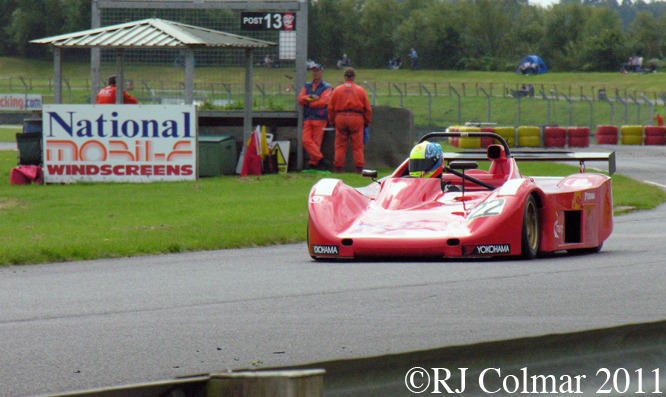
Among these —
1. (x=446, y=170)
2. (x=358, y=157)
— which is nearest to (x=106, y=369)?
(x=446, y=170)

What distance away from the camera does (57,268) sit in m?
7.79

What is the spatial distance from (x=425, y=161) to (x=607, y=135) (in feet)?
96.0

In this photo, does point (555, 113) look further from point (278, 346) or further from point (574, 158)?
point (278, 346)

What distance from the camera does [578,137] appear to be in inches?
1308

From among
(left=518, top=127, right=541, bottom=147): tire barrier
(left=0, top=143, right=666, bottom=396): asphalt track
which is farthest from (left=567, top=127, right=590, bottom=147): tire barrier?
(left=0, top=143, right=666, bottom=396): asphalt track

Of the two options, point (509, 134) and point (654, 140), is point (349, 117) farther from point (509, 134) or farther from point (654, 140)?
point (654, 140)

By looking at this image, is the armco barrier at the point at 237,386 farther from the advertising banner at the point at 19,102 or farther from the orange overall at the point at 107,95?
the advertising banner at the point at 19,102

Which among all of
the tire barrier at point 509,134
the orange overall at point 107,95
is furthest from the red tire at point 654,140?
the orange overall at point 107,95

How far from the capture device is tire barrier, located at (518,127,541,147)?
1305 inches

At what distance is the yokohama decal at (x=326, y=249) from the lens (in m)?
7.31

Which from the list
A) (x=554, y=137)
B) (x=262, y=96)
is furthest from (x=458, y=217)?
(x=554, y=137)

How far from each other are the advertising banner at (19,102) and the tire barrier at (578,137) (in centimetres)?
2742

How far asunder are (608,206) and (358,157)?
8.94 m

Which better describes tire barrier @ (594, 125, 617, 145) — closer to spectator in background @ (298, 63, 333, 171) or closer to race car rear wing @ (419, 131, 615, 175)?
spectator in background @ (298, 63, 333, 171)
